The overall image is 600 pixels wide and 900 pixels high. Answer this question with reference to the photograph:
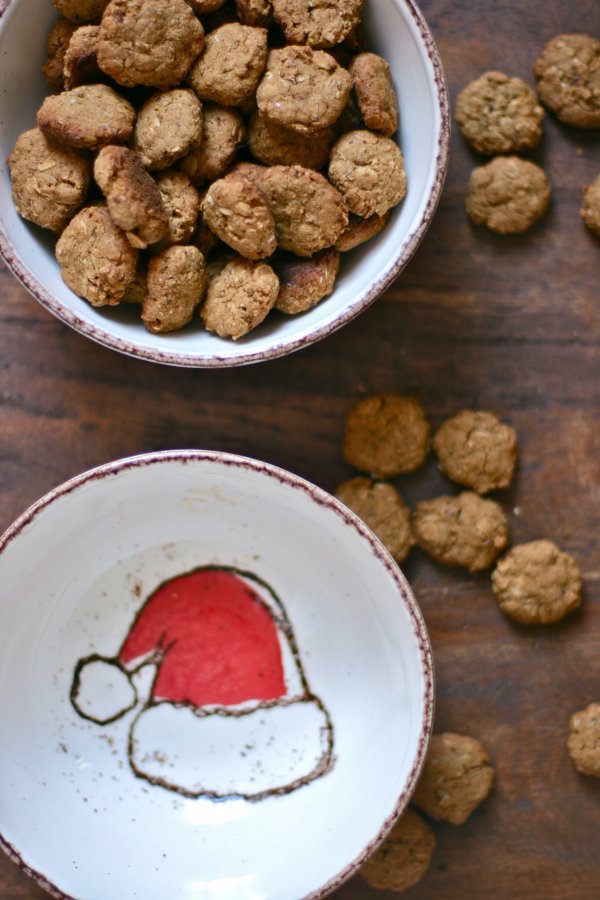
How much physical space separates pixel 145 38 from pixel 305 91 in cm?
14

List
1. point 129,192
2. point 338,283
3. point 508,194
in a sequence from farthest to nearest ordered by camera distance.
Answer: point 508,194, point 338,283, point 129,192

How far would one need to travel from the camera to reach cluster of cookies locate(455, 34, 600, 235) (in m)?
0.97

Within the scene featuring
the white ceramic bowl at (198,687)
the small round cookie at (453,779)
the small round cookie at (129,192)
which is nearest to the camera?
the small round cookie at (129,192)

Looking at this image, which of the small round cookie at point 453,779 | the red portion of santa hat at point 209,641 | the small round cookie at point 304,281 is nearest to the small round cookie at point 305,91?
the small round cookie at point 304,281

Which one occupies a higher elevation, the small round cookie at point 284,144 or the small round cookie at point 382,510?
the small round cookie at point 284,144

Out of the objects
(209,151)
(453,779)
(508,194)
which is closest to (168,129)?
(209,151)

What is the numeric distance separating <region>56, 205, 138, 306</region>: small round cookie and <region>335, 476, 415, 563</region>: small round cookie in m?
0.34

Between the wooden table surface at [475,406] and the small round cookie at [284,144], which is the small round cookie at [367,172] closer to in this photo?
the small round cookie at [284,144]

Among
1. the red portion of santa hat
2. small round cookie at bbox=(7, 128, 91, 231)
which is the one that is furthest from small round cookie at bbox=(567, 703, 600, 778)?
small round cookie at bbox=(7, 128, 91, 231)

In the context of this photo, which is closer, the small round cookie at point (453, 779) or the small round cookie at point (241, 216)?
the small round cookie at point (241, 216)

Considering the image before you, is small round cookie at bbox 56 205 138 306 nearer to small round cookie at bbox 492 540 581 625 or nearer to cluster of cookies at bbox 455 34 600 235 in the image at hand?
cluster of cookies at bbox 455 34 600 235

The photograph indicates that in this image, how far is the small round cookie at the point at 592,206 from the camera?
0.98m

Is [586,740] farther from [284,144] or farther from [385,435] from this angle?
[284,144]

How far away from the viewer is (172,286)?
2.61ft
